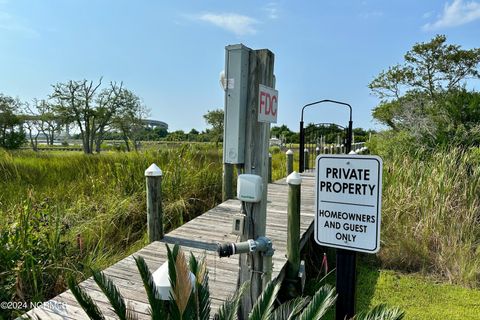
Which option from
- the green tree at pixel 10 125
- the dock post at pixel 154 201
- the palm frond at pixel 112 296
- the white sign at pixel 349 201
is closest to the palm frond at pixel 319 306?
the white sign at pixel 349 201

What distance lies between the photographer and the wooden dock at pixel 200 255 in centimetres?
245

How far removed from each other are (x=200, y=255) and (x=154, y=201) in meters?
0.86

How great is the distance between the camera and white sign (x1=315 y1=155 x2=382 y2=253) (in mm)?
1294

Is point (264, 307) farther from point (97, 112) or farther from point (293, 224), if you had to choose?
point (97, 112)

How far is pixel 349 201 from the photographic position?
1.35 meters

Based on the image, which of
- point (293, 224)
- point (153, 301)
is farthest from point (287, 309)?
point (293, 224)

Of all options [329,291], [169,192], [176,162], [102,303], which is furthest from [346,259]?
[176,162]

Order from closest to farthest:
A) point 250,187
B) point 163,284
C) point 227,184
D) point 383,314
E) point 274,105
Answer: point 383,314 → point 163,284 → point 250,187 → point 274,105 → point 227,184

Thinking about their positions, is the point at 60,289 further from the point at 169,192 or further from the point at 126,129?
the point at 126,129

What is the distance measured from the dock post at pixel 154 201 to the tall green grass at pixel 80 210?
1.05 ft

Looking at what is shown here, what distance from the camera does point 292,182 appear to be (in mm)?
2967

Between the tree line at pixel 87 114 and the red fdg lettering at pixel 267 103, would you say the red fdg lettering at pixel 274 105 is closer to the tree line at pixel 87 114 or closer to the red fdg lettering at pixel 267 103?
the red fdg lettering at pixel 267 103

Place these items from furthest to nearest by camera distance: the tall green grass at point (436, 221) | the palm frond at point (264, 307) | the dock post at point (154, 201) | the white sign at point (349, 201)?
the tall green grass at point (436, 221), the dock post at point (154, 201), the palm frond at point (264, 307), the white sign at point (349, 201)

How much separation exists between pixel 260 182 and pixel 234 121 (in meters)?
0.41
